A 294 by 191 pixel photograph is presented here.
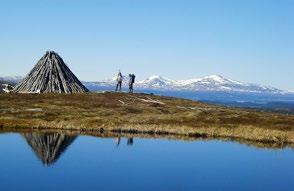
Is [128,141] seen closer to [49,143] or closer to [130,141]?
[130,141]

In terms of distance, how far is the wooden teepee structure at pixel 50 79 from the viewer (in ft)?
352

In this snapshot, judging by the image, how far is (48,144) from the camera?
55.3 meters

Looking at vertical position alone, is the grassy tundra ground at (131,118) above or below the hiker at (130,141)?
above

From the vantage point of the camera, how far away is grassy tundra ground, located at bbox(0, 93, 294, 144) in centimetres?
6731

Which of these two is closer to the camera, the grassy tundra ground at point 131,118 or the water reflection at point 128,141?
the water reflection at point 128,141

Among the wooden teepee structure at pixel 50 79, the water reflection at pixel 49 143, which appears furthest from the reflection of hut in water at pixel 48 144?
the wooden teepee structure at pixel 50 79

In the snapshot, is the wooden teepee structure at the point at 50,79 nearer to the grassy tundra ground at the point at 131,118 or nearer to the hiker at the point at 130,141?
the grassy tundra ground at the point at 131,118

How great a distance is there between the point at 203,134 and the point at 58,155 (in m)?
22.9

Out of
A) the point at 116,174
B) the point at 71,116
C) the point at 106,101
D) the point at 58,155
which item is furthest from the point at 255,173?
the point at 106,101

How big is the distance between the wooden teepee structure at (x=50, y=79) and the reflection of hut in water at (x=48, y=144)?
4527 centimetres

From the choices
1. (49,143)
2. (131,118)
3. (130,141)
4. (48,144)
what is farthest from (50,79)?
(48,144)

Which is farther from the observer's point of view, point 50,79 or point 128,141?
point 50,79

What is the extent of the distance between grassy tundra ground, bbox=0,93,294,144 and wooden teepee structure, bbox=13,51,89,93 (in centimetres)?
1043

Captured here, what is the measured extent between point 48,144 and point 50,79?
5438cm
